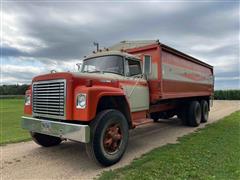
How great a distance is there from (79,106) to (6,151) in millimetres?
2907

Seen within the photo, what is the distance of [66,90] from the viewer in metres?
5.18

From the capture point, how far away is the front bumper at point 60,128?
483 cm

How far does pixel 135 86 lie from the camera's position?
6844mm

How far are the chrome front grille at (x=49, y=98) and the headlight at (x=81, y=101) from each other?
0.36 metres

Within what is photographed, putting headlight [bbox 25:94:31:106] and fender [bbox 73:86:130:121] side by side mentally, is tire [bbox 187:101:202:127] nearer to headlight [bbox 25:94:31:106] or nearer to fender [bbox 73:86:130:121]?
fender [bbox 73:86:130:121]

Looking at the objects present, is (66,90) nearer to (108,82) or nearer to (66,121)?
(66,121)

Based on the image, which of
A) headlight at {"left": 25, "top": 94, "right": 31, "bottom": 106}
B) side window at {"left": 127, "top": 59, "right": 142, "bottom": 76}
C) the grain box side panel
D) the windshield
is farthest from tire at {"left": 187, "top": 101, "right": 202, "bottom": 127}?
headlight at {"left": 25, "top": 94, "right": 31, "bottom": 106}

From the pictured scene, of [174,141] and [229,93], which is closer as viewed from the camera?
[174,141]

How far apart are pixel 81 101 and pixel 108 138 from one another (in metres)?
1.06

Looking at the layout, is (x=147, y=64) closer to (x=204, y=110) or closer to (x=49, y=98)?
(x=49, y=98)

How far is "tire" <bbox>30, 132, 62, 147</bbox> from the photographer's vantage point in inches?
263

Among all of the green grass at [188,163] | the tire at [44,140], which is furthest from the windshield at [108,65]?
the green grass at [188,163]

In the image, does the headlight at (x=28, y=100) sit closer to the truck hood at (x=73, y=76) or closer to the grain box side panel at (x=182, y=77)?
the truck hood at (x=73, y=76)

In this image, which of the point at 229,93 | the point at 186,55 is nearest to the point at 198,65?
the point at 186,55
